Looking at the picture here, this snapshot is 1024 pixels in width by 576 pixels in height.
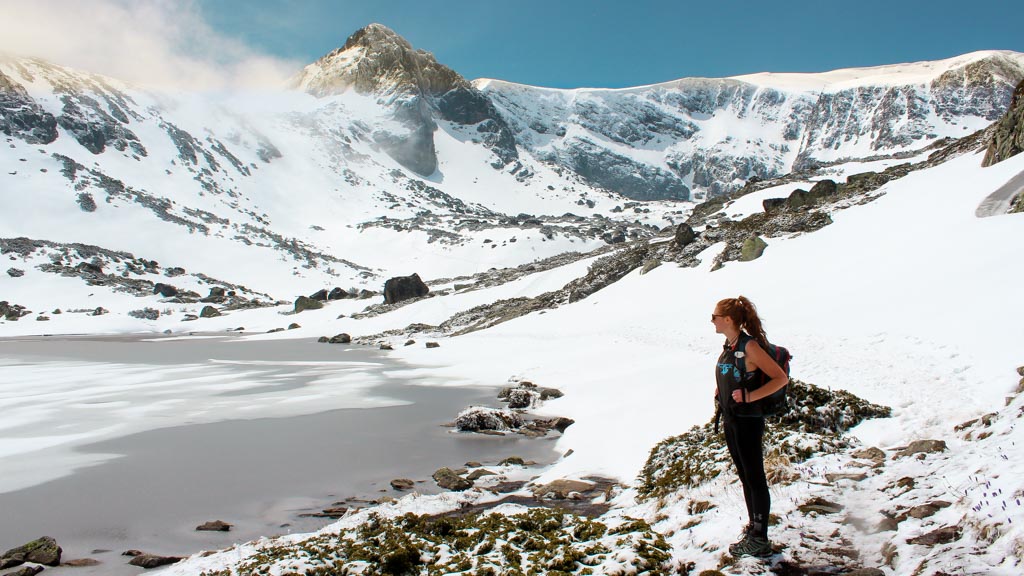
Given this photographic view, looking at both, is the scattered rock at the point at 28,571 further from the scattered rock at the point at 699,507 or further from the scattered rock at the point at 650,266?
the scattered rock at the point at 650,266

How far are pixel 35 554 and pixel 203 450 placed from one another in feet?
15.1

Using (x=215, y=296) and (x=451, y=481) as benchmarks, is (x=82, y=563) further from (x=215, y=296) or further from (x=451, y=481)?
(x=215, y=296)

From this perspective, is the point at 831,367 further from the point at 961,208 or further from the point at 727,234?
the point at 727,234

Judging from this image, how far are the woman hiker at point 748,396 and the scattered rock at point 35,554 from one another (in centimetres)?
738

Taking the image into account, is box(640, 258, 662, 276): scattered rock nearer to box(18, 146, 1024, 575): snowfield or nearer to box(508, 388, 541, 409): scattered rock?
box(18, 146, 1024, 575): snowfield

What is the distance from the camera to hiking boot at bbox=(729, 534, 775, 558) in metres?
4.49

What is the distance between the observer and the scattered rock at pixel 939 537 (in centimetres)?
410

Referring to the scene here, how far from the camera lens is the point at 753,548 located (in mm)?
4496

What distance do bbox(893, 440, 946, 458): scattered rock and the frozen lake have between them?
5915 millimetres

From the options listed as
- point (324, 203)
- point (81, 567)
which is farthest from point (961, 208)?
point (324, 203)

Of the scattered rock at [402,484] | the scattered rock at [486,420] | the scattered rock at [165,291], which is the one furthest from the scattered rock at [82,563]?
the scattered rock at [165,291]

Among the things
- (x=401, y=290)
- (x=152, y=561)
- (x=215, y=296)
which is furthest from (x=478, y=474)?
(x=215, y=296)

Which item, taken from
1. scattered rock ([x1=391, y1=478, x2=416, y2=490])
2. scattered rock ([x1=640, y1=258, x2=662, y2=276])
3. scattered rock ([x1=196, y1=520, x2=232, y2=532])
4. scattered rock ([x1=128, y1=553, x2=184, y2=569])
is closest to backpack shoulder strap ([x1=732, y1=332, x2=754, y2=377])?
scattered rock ([x1=391, y1=478, x2=416, y2=490])

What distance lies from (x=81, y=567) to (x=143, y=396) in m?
12.4
